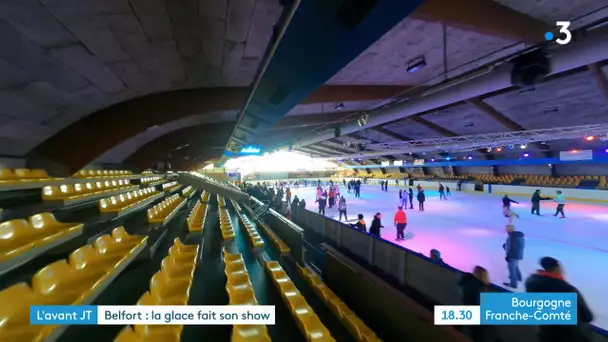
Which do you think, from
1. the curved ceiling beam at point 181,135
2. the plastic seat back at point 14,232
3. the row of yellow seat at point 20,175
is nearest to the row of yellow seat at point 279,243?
the plastic seat back at point 14,232

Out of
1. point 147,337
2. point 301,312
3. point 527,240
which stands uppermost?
point 147,337

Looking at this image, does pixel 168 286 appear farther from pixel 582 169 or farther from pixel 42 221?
pixel 582 169

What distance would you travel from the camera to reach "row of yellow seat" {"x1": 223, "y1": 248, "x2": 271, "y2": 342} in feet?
8.63

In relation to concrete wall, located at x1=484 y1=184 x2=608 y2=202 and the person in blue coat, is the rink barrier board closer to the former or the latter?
the person in blue coat

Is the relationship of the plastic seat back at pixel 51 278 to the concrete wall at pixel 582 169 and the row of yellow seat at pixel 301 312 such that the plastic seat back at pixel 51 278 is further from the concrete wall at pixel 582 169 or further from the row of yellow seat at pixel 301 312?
the concrete wall at pixel 582 169

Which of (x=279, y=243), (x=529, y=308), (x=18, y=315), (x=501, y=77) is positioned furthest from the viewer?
(x=279, y=243)

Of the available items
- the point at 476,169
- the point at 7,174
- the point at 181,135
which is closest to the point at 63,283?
the point at 7,174

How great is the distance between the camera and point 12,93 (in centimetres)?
453

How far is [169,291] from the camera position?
3.22 m

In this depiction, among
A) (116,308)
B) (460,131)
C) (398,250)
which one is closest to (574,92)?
(460,131)

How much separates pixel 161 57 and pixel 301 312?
172 inches

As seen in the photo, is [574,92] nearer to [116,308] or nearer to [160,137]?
[116,308]

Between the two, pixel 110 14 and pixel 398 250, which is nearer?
→ pixel 110 14

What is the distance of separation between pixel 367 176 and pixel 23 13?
4208cm
